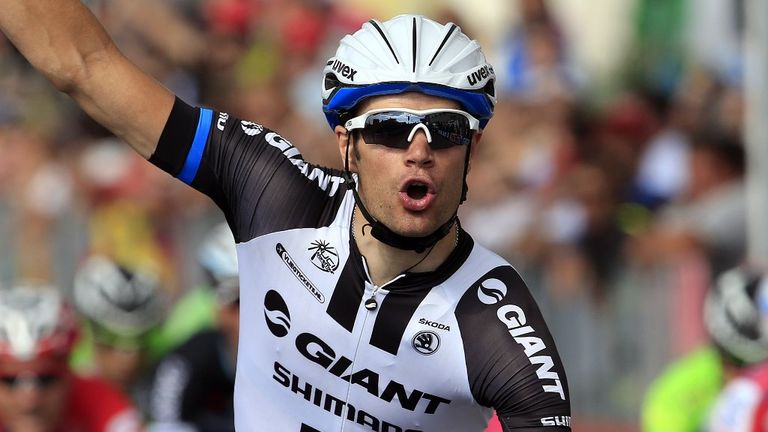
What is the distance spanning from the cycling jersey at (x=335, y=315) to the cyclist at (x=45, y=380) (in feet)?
10.9

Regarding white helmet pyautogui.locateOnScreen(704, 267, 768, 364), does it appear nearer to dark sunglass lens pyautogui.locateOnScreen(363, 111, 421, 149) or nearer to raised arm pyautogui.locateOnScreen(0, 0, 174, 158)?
dark sunglass lens pyautogui.locateOnScreen(363, 111, 421, 149)

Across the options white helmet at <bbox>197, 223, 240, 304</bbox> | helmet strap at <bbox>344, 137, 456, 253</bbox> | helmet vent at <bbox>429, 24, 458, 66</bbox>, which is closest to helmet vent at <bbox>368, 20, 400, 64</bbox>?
helmet vent at <bbox>429, 24, 458, 66</bbox>

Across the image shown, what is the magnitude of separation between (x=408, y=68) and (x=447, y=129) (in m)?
0.22

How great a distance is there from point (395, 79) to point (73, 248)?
9.99 m

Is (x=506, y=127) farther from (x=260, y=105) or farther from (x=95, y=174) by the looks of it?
(x=95, y=174)

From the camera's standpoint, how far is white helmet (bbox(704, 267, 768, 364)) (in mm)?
8891

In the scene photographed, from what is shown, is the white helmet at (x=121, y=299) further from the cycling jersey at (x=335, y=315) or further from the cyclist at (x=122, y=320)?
the cycling jersey at (x=335, y=315)

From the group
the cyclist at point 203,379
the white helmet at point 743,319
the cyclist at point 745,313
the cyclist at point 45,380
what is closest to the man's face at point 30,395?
the cyclist at point 45,380

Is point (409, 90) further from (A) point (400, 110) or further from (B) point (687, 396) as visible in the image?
(B) point (687, 396)

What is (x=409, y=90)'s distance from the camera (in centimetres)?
478

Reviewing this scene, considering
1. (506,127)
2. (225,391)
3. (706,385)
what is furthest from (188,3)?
(706,385)

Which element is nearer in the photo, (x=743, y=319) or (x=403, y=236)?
(x=403, y=236)

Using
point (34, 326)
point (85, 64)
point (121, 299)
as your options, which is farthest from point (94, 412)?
point (85, 64)

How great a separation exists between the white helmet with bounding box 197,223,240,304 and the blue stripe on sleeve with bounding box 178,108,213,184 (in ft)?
14.3
